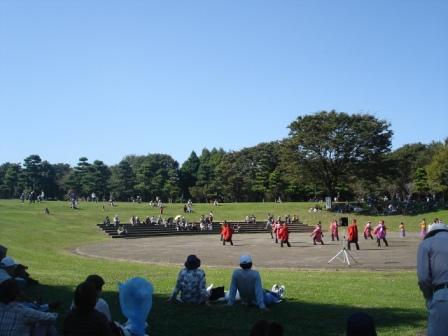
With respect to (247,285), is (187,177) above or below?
above

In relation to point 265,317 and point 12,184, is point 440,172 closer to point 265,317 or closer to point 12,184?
point 265,317

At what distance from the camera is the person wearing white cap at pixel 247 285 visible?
9.43 m

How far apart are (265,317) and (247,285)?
2.70 ft

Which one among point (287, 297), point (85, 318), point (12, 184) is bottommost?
point (287, 297)

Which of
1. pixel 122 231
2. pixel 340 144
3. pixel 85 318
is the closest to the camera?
pixel 85 318

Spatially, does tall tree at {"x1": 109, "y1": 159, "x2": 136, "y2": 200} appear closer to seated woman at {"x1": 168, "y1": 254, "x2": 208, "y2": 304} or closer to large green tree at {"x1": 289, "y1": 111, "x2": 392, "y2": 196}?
large green tree at {"x1": 289, "y1": 111, "x2": 392, "y2": 196}

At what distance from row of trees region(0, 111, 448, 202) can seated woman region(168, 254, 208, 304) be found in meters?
52.3

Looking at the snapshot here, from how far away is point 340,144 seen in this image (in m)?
60.4

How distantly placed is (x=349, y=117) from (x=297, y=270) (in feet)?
150

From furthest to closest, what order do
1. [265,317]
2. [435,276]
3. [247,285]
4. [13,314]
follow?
[247,285] < [265,317] < [13,314] < [435,276]

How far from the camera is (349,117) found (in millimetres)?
61969

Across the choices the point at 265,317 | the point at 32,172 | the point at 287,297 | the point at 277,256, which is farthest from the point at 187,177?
the point at 265,317

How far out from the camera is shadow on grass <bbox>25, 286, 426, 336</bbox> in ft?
25.9

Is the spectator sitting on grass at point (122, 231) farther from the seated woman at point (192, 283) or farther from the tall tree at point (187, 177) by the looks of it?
the tall tree at point (187, 177)
